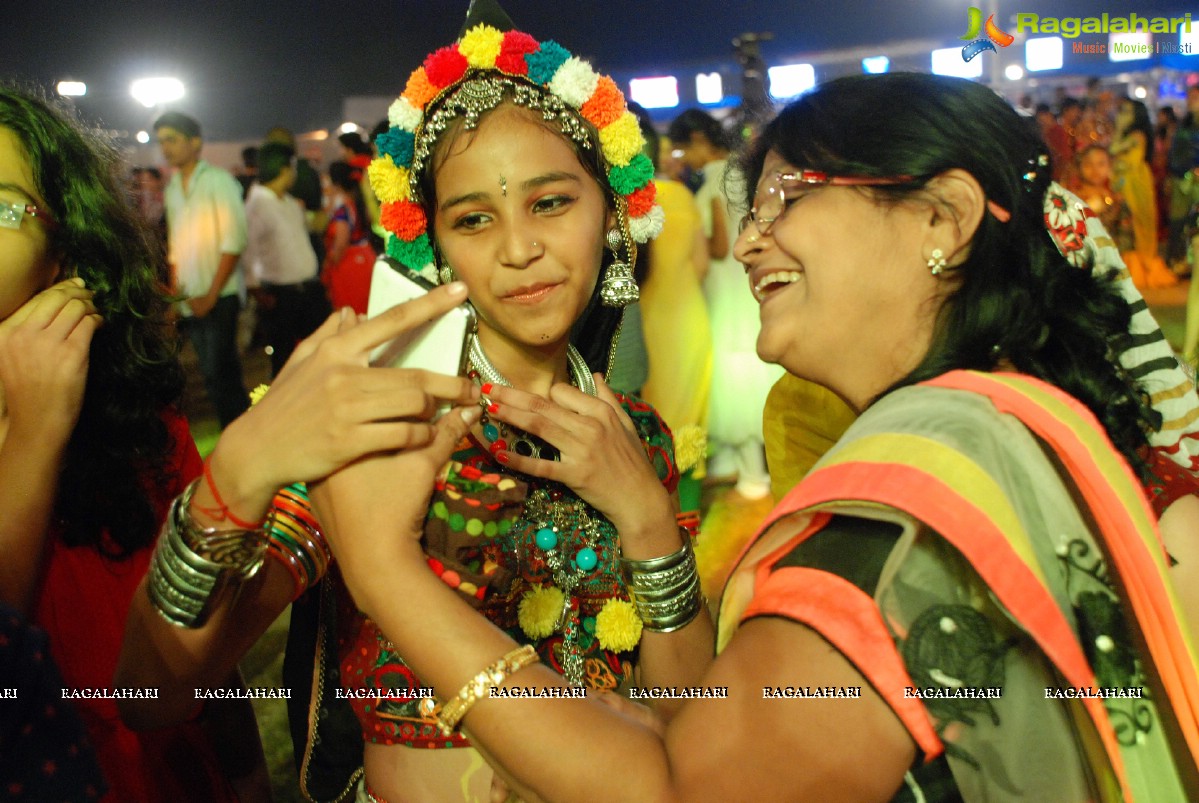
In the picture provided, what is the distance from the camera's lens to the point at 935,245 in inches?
47.9

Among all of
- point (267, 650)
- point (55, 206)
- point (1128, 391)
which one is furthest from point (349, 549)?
point (267, 650)

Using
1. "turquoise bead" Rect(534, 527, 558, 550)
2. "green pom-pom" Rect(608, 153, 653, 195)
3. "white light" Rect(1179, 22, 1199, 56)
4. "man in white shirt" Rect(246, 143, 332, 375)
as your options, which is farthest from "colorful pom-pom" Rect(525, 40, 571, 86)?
"white light" Rect(1179, 22, 1199, 56)

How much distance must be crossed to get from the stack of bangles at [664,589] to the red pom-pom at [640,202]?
77cm

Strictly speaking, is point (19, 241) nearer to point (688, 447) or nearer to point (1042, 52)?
point (688, 447)

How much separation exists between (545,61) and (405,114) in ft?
0.99

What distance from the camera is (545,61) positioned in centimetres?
167

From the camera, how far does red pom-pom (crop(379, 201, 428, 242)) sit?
1.70 m

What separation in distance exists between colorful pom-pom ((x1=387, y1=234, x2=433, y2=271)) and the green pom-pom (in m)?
0.42

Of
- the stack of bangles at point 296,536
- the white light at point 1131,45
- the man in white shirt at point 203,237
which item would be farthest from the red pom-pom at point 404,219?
the white light at point 1131,45

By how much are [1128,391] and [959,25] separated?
2988cm

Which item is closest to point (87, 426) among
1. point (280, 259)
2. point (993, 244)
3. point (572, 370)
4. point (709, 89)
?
point (572, 370)

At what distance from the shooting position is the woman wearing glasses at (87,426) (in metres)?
1.44

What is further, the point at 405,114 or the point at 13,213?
the point at 405,114

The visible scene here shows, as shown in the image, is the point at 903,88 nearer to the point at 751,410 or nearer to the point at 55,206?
the point at 55,206
